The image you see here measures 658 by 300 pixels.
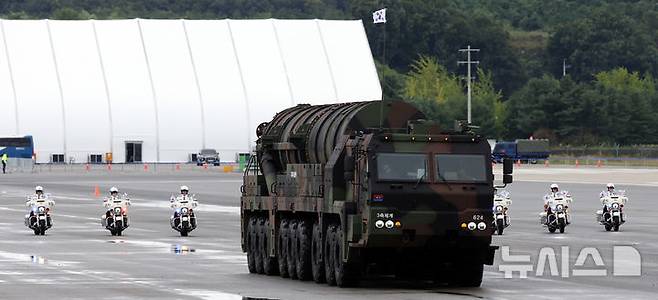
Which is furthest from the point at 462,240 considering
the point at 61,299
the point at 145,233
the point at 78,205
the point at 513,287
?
the point at 78,205

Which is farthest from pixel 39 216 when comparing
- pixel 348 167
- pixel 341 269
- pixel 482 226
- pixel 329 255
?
pixel 482 226

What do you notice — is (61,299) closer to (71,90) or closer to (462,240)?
(462,240)

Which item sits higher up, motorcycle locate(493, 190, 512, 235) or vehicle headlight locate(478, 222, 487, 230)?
vehicle headlight locate(478, 222, 487, 230)

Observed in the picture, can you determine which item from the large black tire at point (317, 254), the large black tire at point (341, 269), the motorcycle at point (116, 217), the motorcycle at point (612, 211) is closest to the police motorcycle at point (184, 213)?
the motorcycle at point (116, 217)

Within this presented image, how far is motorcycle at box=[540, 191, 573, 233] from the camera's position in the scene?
45156mm

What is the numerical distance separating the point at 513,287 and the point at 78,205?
4368 centimetres

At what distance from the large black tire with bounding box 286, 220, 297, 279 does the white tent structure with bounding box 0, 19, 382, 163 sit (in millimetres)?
111859

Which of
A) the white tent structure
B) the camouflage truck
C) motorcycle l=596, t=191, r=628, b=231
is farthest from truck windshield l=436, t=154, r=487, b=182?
the white tent structure

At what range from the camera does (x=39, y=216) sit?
A: 150 feet

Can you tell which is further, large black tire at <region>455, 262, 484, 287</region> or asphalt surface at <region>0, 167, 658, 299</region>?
large black tire at <region>455, 262, 484, 287</region>

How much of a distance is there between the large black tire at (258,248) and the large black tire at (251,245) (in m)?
0.09

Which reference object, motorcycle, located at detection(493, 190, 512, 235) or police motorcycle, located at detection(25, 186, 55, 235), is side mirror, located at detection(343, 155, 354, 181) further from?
police motorcycle, located at detection(25, 186, 55, 235)

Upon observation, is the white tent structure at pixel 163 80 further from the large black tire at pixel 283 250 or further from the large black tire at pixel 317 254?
the large black tire at pixel 317 254

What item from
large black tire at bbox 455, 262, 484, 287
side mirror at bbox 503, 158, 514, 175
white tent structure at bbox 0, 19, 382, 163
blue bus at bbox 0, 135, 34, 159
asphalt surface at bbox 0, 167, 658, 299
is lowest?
asphalt surface at bbox 0, 167, 658, 299
